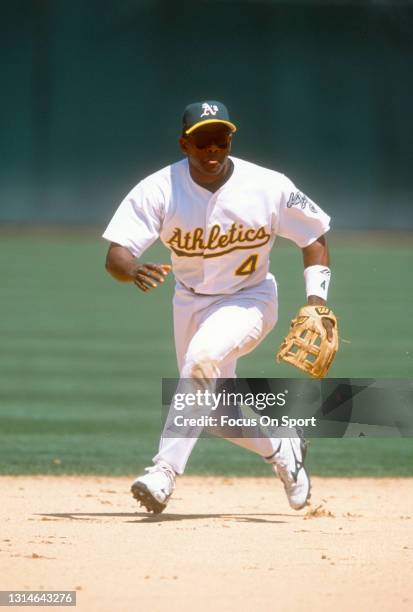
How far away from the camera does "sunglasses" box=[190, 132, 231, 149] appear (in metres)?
5.29

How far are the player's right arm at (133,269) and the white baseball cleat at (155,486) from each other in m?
0.77

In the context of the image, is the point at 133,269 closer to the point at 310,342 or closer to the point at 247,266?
the point at 247,266

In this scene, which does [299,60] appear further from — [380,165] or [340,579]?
[340,579]

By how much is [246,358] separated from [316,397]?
347 cm

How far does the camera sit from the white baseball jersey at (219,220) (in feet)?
17.4

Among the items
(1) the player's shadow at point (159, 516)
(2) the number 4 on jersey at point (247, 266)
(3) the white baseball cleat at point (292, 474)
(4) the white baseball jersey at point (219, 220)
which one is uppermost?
Answer: (4) the white baseball jersey at point (219, 220)

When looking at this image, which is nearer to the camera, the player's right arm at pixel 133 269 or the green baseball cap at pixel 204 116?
the player's right arm at pixel 133 269

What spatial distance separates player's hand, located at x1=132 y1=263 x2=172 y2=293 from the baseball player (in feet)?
0.61

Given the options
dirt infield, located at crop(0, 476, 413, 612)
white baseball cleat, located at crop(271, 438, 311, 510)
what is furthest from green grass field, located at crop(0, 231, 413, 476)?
white baseball cleat, located at crop(271, 438, 311, 510)

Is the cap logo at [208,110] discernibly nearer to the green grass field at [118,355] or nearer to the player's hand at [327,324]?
the player's hand at [327,324]

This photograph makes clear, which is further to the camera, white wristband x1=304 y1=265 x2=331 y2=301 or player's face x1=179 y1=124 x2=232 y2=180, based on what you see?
white wristband x1=304 y1=265 x2=331 y2=301

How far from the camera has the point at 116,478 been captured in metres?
6.97

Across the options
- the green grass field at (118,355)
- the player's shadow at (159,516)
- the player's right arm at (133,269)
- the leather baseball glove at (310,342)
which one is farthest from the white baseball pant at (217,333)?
the green grass field at (118,355)

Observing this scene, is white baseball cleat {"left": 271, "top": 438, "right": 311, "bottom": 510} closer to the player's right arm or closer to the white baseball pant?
the white baseball pant
